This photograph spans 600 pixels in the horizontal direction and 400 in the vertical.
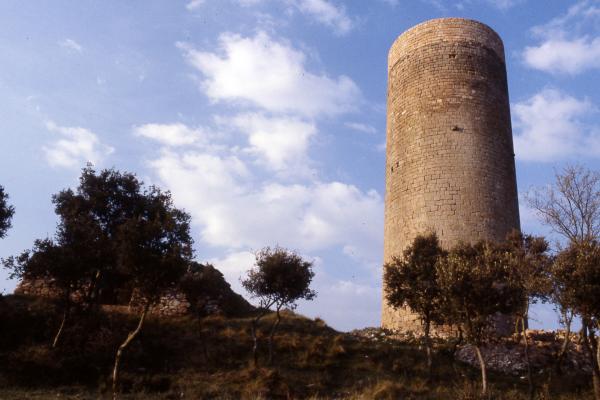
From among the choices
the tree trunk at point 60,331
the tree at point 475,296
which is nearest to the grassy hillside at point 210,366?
the tree trunk at point 60,331

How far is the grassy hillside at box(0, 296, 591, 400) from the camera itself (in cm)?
1385

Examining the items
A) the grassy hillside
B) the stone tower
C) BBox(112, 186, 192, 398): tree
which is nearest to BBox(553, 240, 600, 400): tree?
the grassy hillside

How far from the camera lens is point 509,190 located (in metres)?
23.1

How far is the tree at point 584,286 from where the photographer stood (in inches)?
529

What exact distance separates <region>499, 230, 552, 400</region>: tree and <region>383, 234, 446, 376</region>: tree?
2294mm

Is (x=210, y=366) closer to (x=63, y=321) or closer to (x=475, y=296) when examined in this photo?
(x=63, y=321)

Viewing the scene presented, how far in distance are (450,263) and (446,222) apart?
24.0 feet

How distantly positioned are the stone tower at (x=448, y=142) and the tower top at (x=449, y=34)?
0.04 meters

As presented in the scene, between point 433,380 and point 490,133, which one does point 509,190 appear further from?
point 433,380

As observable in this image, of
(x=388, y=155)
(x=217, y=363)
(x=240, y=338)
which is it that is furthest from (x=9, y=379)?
(x=388, y=155)

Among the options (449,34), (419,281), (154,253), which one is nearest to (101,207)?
(154,253)

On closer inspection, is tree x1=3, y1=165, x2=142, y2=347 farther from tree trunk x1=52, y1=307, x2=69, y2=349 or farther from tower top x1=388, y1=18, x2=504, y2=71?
tower top x1=388, y1=18, x2=504, y2=71

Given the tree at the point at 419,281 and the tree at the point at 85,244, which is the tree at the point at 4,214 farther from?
the tree at the point at 419,281

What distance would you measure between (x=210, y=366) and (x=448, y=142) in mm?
13126
